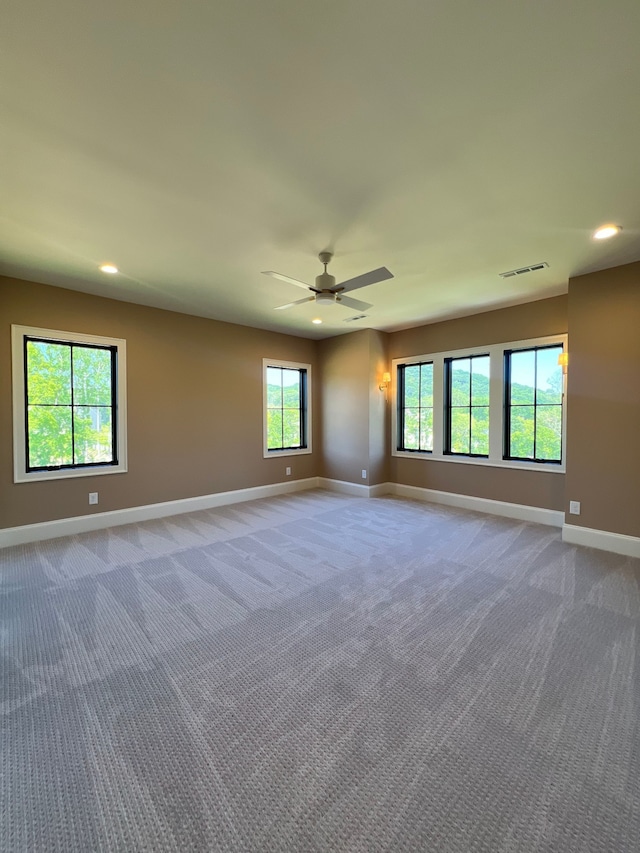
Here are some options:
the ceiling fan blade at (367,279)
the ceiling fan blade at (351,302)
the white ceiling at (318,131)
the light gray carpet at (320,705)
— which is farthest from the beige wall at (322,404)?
the ceiling fan blade at (367,279)

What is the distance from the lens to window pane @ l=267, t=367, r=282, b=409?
20.7 ft

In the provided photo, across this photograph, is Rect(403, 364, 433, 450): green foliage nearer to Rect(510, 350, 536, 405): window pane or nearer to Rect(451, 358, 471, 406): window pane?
Rect(451, 358, 471, 406): window pane

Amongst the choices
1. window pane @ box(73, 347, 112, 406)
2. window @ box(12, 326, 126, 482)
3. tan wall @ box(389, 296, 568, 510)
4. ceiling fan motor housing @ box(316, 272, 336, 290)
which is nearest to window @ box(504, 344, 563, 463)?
tan wall @ box(389, 296, 568, 510)

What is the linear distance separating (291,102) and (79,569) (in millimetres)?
3885

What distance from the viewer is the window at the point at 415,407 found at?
19.6 ft

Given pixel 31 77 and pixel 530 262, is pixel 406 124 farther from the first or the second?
pixel 530 262

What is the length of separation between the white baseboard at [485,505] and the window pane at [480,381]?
1423 mm

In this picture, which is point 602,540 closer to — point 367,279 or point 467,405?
point 467,405

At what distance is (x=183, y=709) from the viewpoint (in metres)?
1.79

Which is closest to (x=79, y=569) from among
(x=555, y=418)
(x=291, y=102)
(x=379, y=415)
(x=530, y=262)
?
(x=291, y=102)

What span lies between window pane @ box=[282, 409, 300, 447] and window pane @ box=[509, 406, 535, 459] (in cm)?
357

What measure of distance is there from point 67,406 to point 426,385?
5.09 meters

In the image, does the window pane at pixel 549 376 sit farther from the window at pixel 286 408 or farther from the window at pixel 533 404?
the window at pixel 286 408

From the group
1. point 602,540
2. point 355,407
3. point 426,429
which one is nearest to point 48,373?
point 355,407
